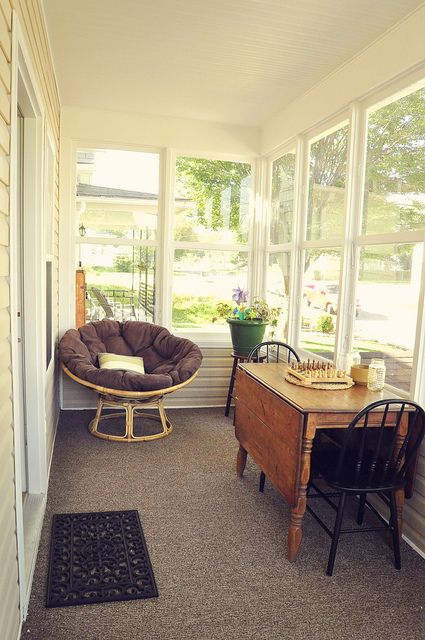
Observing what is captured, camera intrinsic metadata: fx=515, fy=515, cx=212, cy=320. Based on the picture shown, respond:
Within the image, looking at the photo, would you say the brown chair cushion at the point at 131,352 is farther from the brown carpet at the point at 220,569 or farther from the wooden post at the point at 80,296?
the brown carpet at the point at 220,569

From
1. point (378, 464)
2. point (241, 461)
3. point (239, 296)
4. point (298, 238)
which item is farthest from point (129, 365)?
point (378, 464)

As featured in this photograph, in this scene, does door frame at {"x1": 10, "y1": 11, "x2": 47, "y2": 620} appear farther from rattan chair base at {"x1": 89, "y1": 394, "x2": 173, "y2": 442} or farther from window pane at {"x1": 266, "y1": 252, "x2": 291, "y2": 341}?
window pane at {"x1": 266, "y1": 252, "x2": 291, "y2": 341}

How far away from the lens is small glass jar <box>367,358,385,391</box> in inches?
107

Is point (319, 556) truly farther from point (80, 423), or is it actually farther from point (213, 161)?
point (213, 161)

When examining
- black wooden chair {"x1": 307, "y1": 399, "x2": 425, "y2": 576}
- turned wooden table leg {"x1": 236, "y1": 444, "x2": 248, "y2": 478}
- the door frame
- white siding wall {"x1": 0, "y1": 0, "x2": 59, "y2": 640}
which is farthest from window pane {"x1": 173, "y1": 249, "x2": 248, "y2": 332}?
white siding wall {"x1": 0, "y1": 0, "x2": 59, "y2": 640}

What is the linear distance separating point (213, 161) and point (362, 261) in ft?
7.67

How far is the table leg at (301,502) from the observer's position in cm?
231

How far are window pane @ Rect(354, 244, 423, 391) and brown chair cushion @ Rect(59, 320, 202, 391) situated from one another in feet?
4.74

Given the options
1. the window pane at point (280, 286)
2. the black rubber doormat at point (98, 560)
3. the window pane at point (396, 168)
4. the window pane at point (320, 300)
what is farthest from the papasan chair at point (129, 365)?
the window pane at point (396, 168)

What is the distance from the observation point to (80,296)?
4.83 meters

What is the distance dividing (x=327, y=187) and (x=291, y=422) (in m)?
2.04

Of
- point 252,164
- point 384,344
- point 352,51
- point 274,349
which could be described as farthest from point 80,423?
point 352,51

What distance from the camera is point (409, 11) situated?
2.66 m

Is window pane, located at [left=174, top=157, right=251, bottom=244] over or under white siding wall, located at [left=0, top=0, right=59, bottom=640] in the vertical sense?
over
